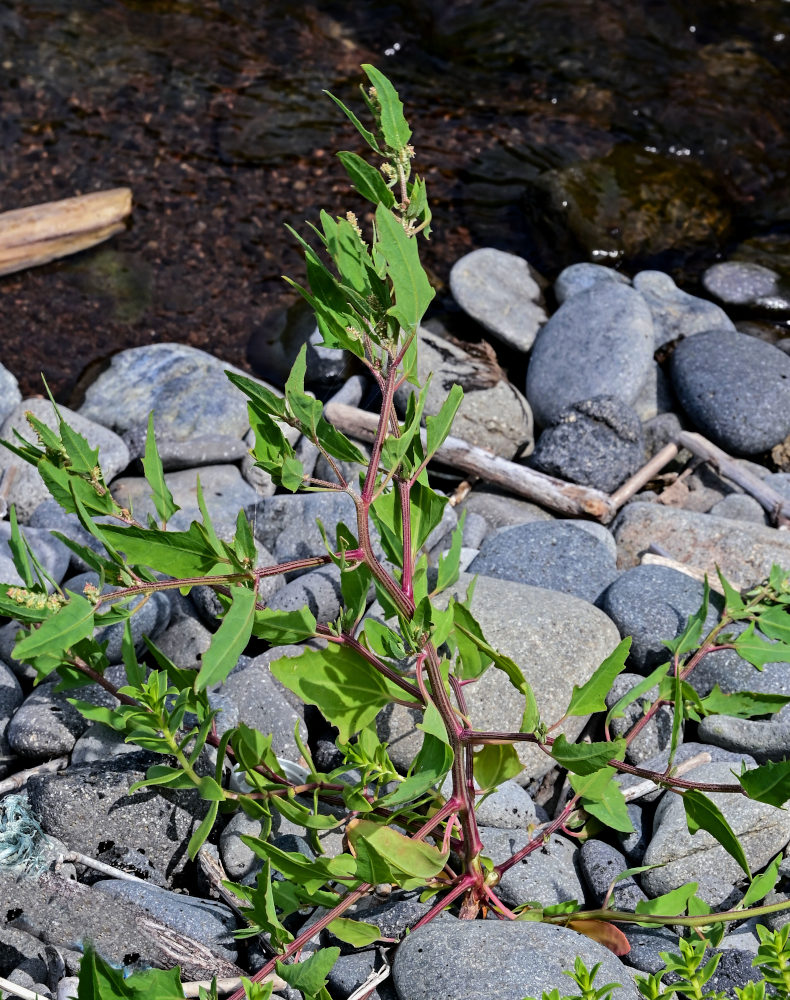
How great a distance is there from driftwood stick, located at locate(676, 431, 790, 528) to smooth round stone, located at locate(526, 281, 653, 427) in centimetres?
42

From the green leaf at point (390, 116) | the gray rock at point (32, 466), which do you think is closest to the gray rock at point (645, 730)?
the green leaf at point (390, 116)

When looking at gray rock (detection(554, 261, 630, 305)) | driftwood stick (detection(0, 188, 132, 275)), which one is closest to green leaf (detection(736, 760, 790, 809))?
gray rock (detection(554, 261, 630, 305))

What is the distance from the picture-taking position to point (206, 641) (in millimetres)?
3344

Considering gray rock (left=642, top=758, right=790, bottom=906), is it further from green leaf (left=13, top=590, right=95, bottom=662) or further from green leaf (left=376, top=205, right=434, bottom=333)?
green leaf (left=13, top=590, right=95, bottom=662)

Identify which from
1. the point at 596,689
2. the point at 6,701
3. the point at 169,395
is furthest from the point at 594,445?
the point at 6,701

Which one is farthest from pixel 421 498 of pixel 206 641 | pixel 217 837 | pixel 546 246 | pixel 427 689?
pixel 546 246

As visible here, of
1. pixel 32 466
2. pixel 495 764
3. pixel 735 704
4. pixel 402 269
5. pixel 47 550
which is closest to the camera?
pixel 402 269

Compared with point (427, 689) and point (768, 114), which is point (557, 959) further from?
point (768, 114)

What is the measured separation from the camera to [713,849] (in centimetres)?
273

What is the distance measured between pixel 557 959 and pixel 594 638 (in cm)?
124

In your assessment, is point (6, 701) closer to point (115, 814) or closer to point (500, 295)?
point (115, 814)

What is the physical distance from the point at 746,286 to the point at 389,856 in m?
5.04

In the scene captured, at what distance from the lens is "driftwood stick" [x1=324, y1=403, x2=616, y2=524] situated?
14.3 feet

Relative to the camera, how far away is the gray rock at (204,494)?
393cm
